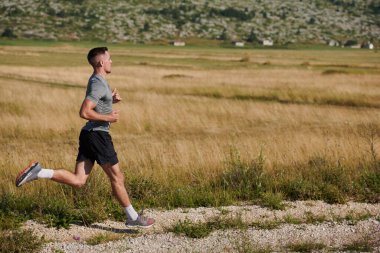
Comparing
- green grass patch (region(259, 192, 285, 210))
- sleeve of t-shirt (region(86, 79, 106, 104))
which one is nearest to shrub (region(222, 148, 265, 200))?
green grass patch (region(259, 192, 285, 210))

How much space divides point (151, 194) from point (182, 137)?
35.4 ft

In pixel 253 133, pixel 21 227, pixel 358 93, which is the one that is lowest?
pixel 358 93

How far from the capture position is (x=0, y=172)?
11.4 m

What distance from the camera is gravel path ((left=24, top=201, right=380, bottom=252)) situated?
6.84 m

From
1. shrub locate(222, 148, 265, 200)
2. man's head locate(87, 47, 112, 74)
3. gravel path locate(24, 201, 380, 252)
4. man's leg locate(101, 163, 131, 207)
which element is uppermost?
man's head locate(87, 47, 112, 74)

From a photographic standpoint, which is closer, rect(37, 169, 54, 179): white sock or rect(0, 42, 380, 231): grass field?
rect(37, 169, 54, 179): white sock

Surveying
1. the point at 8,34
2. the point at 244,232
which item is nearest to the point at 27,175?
the point at 244,232

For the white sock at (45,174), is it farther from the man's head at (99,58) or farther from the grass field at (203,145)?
the man's head at (99,58)

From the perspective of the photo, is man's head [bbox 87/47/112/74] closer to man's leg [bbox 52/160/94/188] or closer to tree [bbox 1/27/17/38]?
man's leg [bbox 52/160/94/188]

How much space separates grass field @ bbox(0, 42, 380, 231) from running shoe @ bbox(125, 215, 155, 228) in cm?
61

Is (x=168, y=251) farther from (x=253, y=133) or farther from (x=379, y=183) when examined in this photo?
(x=253, y=133)

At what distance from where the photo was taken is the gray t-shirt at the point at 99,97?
24.2ft

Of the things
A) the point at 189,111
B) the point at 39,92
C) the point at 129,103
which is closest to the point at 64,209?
the point at 189,111

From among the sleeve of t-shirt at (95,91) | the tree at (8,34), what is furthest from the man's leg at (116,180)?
the tree at (8,34)
